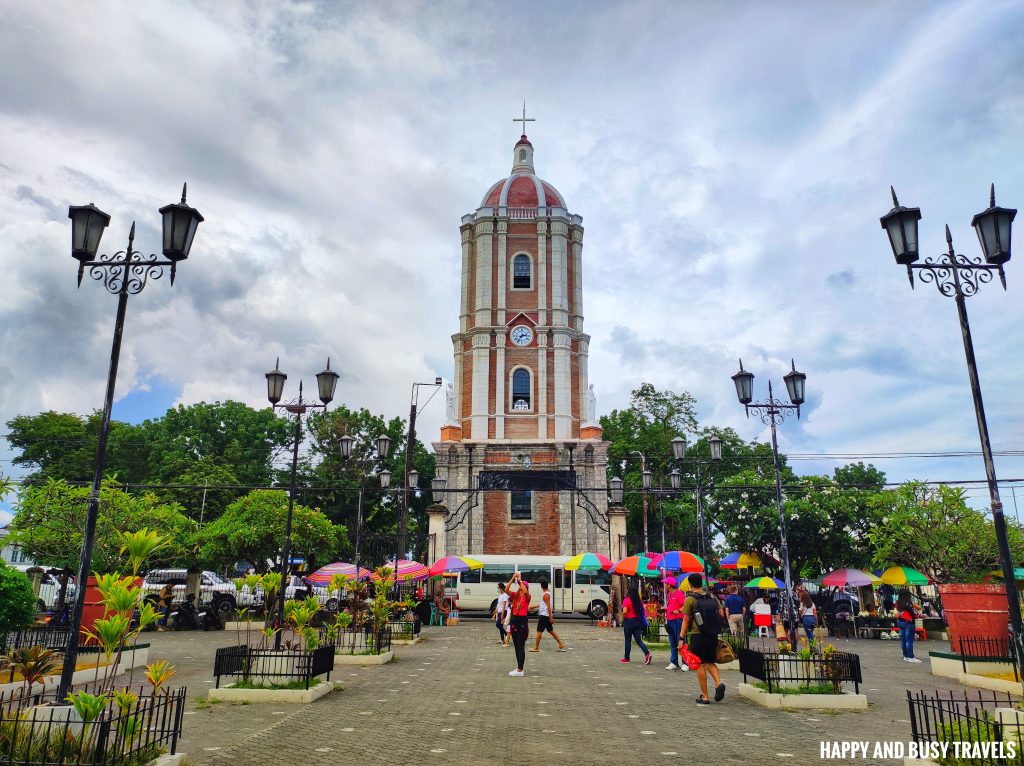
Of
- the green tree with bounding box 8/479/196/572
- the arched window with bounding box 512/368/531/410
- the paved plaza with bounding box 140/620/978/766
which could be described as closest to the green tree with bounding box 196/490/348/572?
the green tree with bounding box 8/479/196/572

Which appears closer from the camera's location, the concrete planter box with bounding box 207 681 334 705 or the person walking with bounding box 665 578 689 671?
the concrete planter box with bounding box 207 681 334 705

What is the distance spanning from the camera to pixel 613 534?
35844 millimetres

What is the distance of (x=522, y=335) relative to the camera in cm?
4047

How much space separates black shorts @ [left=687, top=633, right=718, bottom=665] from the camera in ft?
32.1

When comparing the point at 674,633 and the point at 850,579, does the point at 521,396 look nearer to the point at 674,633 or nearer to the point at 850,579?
the point at 850,579

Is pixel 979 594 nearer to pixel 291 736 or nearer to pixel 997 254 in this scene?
pixel 997 254

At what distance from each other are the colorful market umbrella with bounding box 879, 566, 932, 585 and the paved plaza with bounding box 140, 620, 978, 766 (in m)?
8.31

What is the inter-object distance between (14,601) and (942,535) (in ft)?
65.0

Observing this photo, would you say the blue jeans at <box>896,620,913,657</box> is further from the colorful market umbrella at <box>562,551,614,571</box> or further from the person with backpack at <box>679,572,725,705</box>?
the colorful market umbrella at <box>562,551,614,571</box>

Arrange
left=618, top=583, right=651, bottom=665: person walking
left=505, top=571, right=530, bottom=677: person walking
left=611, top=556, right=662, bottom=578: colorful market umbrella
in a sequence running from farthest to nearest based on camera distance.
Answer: left=611, top=556, right=662, bottom=578: colorful market umbrella
left=618, top=583, right=651, bottom=665: person walking
left=505, top=571, right=530, bottom=677: person walking

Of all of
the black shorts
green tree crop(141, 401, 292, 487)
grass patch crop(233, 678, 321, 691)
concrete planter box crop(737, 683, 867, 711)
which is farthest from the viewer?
green tree crop(141, 401, 292, 487)

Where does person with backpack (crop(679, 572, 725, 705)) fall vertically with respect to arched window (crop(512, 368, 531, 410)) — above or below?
below

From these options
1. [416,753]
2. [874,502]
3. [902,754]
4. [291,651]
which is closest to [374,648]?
[291,651]

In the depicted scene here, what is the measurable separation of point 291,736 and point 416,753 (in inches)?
65.1
